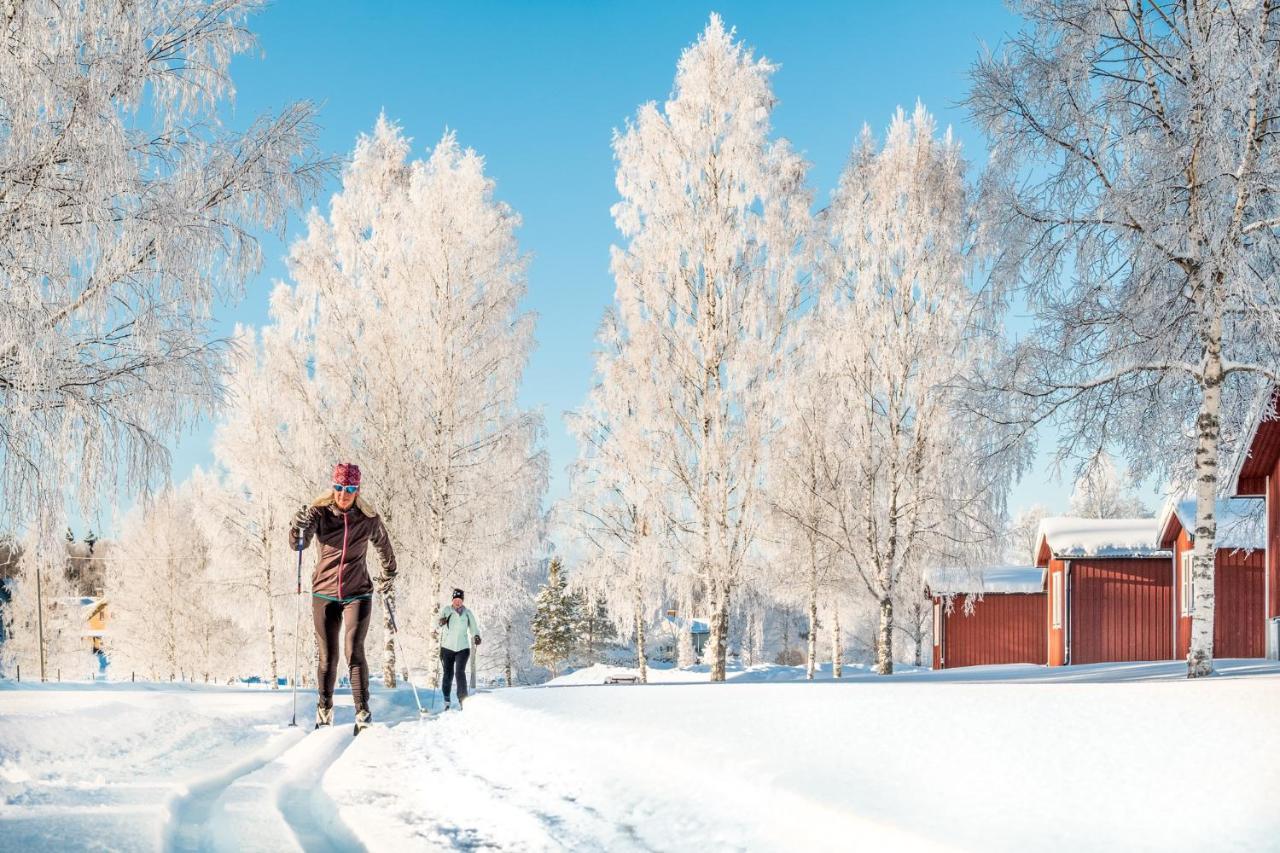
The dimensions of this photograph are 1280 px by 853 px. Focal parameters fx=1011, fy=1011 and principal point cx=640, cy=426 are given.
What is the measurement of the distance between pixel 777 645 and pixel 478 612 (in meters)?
65.7

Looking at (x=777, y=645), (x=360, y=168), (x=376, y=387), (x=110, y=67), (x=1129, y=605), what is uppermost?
(x=360, y=168)

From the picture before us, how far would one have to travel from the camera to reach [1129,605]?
2498 cm

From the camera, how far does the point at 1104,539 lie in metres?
25.2

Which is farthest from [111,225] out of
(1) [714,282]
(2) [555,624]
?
(2) [555,624]

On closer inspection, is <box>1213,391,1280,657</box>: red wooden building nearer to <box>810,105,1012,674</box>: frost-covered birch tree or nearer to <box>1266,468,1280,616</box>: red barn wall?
<box>1266,468,1280,616</box>: red barn wall

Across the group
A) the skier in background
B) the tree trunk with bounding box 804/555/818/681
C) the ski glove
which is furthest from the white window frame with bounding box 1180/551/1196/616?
the ski glove

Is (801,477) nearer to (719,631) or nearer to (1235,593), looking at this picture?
(719,631)

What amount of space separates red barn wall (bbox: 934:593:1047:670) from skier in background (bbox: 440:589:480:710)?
22740 mm

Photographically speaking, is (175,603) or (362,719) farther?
(175,603)

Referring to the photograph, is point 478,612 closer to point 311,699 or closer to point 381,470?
point 381,470

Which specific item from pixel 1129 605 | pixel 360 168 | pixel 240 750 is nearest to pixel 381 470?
pixel 360 168

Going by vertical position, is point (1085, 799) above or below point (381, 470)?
below

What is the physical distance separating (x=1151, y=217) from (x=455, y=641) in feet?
29.1

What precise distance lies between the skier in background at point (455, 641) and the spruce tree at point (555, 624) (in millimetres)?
48073
